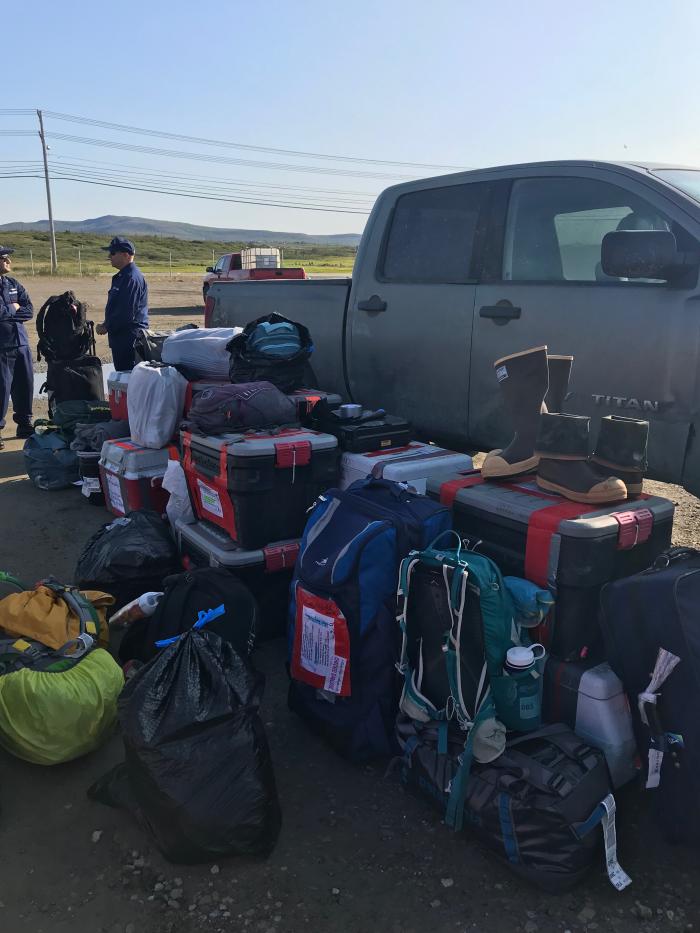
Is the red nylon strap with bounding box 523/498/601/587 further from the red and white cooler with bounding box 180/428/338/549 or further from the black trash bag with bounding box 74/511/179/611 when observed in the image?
the black trash bag with bounding box 74/511/179/611

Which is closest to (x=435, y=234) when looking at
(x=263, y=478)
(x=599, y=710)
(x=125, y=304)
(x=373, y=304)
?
(x=373, y=304)

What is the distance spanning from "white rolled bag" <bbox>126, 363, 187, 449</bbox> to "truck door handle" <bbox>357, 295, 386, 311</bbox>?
124 centimetres

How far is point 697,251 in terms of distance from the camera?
3.21m

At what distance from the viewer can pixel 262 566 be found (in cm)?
355

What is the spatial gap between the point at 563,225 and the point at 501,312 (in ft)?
1.84

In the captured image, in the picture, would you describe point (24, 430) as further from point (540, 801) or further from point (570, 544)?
point (540, 801)

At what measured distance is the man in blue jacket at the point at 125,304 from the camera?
733 centimetres

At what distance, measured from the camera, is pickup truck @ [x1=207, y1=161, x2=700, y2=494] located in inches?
129

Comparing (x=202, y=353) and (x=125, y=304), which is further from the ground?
(x=125, y=304)

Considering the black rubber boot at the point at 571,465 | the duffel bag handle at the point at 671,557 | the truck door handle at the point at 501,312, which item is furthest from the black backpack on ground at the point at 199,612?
the truck door handle at the point at 501,312

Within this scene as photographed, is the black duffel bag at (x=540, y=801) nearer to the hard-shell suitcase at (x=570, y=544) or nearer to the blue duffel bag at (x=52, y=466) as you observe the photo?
the hard-shell suitcase at (x=570, y=544)

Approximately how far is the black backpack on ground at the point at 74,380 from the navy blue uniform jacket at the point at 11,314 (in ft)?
2.49

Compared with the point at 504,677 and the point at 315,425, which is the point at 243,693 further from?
the point at 315,425

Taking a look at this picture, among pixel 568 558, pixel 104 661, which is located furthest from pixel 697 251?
pixel 104 661
